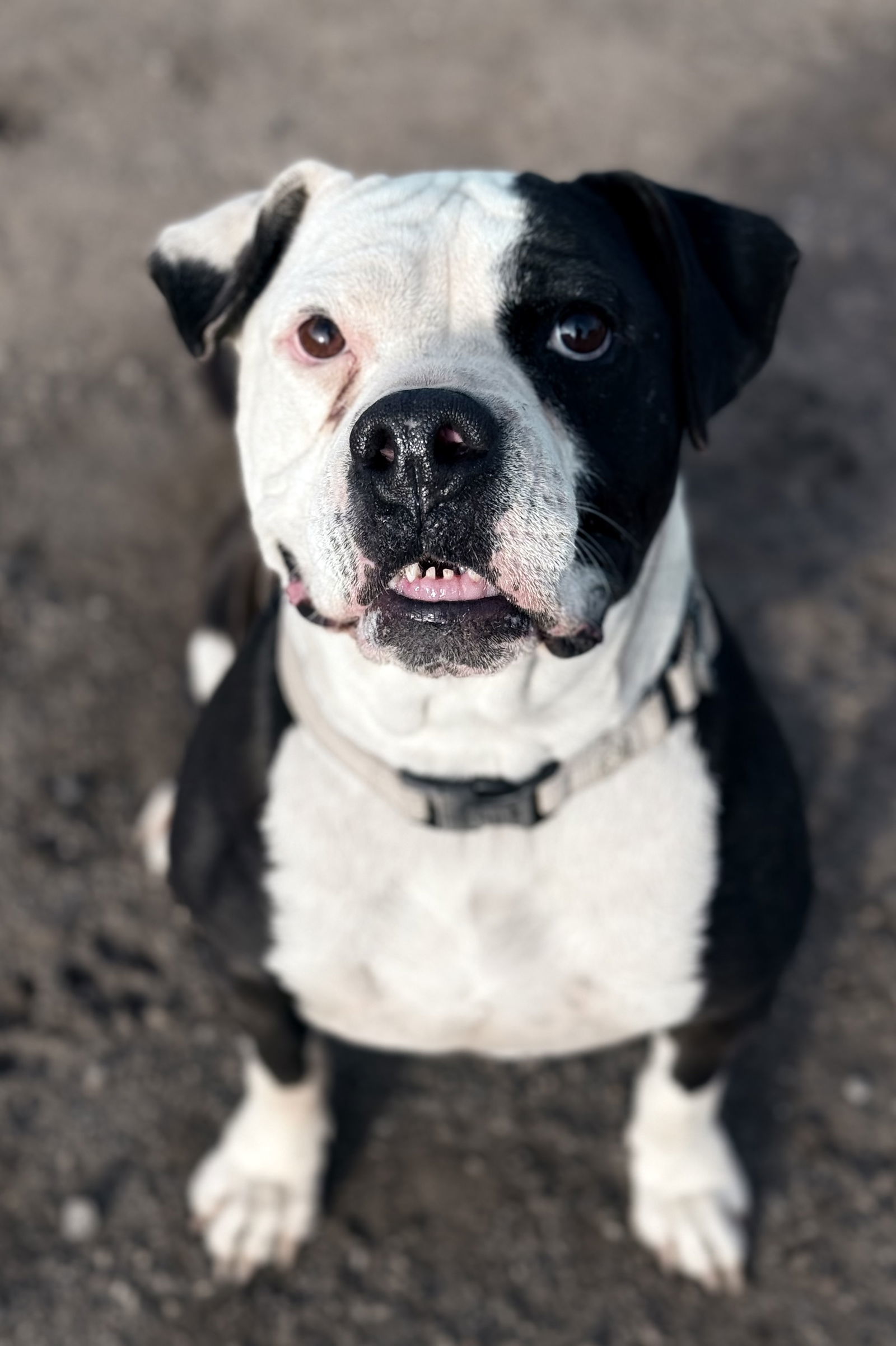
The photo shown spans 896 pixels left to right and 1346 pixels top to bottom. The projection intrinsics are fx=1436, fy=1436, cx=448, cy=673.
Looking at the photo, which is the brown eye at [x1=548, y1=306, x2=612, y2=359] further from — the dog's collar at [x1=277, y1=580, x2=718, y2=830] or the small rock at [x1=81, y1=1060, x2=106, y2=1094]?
the small rock at [x1=81, y1=1060, x2=106, y2=1094]

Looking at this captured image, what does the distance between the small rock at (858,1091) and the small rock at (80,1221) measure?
1.69 metres

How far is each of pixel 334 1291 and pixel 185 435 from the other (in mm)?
2483

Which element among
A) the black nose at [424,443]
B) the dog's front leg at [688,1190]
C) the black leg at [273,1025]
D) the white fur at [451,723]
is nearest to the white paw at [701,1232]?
the dog's front leg at [688,1190]

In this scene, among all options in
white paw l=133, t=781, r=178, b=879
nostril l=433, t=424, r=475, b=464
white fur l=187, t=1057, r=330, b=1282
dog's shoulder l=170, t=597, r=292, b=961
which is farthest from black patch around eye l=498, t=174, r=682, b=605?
white paw l=133, t=781, r=178, b=879

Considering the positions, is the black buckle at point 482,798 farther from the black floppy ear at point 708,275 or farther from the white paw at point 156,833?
the white paw at point 156,833

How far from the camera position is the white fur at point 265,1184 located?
3018 mm

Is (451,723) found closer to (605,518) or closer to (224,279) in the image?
(605,518)

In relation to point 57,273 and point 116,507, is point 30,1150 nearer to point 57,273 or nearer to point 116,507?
point 116,507

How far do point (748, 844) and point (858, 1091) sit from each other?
1149 millimetres

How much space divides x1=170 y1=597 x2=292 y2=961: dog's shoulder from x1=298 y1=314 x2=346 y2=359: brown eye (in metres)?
0.63

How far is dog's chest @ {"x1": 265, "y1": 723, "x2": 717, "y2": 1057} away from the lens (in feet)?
7.67

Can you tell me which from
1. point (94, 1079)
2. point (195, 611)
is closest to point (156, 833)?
point (94, 1079)

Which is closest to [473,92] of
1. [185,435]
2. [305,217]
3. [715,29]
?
[715,29]

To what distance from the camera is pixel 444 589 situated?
6.47 ft
